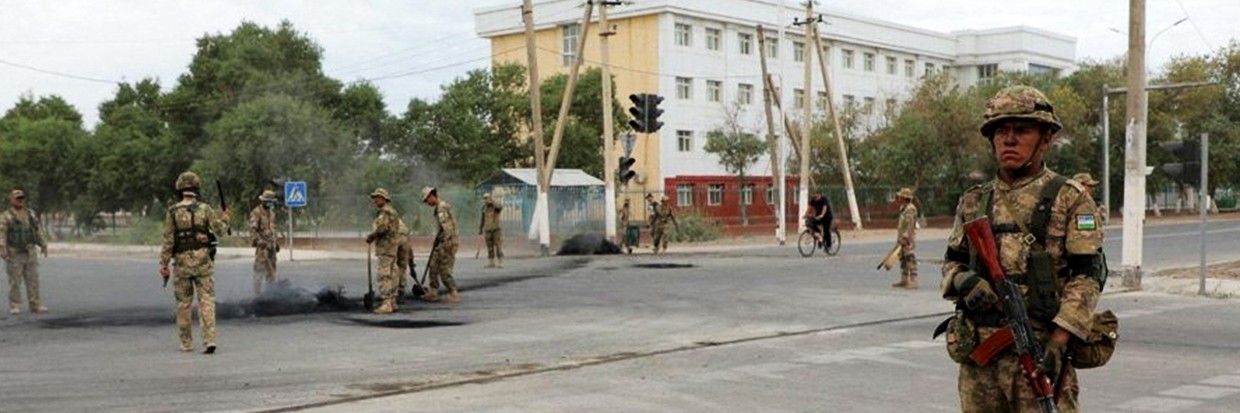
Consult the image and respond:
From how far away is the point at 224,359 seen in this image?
11.1 meters

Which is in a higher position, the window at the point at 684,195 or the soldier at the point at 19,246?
the window at the point at 684,195

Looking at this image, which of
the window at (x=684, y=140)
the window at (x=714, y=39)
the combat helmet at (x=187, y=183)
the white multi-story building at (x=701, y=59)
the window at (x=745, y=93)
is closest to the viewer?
the combat helmet at (x=187, y=183)

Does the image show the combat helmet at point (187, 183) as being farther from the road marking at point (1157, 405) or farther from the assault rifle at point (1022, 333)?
the assault rifle at point (1022, 333)

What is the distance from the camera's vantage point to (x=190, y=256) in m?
11.7

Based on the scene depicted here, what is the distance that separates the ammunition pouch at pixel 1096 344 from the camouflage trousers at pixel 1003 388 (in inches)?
3.5

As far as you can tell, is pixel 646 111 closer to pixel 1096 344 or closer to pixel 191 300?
pixel 191 300

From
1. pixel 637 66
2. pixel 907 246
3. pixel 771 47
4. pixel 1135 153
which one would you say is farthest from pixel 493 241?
pixel 771 47

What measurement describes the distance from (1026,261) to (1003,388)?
50cm

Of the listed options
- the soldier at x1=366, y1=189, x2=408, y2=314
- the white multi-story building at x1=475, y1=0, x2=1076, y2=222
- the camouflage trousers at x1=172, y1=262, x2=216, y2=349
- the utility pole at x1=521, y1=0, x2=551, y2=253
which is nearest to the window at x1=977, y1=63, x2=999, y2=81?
the white multi-story building at x1=475, y1=0, x2=1076, y2=222

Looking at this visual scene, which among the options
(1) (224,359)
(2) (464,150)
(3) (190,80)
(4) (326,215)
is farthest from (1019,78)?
(1) (224,359)

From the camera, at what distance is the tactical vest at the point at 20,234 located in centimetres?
1603

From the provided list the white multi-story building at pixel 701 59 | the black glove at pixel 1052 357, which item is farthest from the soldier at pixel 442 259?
the white multi-story building at pixel 701 59

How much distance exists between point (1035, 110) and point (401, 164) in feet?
155

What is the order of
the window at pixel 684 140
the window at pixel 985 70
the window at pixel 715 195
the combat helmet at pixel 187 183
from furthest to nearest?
the window at pixel 985 70, the window at pixel 684 140, the window at pixel 715 195, the combat helmet at pixel 187 183
